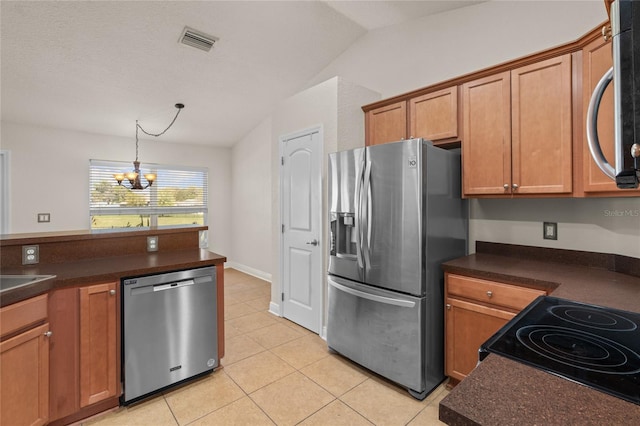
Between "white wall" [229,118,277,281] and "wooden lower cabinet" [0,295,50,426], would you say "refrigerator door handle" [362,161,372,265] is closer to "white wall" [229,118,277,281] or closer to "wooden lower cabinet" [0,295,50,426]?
"wooden lower cabinet" [0,295,50,426]

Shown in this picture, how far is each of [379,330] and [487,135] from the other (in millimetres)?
1694

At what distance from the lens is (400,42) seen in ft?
10.9

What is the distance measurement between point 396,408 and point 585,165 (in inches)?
77.3

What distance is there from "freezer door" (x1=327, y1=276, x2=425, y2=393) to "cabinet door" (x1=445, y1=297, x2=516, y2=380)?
0.24m

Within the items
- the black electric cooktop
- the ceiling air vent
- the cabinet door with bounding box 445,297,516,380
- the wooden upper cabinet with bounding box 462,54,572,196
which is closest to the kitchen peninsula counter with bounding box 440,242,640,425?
the black electric cooktop

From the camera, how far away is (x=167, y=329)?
2115 millimetres

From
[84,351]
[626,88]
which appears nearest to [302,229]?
[84,351]

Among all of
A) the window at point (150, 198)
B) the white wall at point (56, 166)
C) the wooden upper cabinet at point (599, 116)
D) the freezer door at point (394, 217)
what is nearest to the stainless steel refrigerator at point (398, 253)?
the freezer door at point (394, 217)

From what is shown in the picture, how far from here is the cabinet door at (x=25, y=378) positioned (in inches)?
56.9

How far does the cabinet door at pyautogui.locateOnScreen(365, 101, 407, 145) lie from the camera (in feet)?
9.29

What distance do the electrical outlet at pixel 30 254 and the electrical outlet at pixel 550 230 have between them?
3686 millimetres

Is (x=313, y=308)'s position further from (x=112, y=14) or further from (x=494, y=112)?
(x=112, y=14)

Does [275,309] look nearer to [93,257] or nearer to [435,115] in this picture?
[93,257]

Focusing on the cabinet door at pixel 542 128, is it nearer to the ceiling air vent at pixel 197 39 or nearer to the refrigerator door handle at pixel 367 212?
the refrigerator door handle at pixel 367 212
